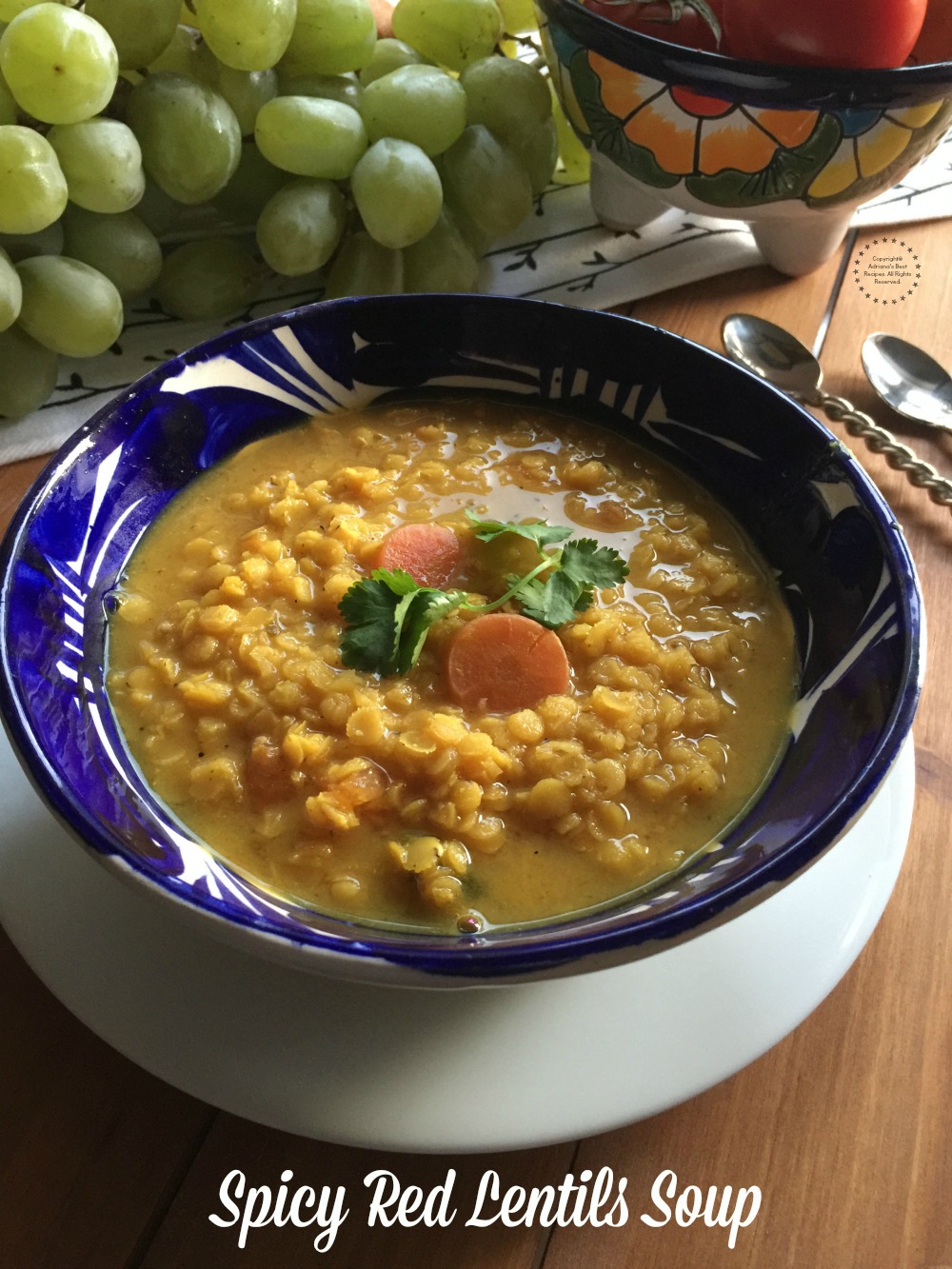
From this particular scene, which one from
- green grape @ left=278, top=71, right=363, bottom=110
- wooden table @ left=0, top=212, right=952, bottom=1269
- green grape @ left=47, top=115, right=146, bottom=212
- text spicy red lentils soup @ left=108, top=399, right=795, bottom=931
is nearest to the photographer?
wooden table @ left=0, top=212, right=952, bottom=1269

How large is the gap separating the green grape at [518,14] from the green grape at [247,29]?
0.61 metres

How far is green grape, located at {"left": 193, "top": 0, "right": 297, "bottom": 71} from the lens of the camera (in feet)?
6.36

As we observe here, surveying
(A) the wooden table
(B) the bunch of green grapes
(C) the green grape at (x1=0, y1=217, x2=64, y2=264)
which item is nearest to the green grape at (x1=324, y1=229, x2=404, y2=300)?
(B) the bunch of green grapes

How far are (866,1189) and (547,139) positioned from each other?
203cm

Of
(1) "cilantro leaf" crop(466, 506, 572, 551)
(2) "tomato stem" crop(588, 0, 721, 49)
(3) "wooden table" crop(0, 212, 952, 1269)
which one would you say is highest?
(2) "tomato stem" crop(588, 0, 721, 49)

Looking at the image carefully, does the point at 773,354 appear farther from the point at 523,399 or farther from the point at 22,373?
the point at 22,373

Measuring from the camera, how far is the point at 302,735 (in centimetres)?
145

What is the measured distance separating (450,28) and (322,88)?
1.16 feet

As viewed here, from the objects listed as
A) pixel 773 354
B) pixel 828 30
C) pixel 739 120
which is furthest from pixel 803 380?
pixel 828 30

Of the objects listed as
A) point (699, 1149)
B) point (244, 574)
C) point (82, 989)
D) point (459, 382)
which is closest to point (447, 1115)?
point (699, 1149)

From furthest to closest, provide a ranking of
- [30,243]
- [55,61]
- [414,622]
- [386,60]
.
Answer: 1. [386,60]
2. [30,243]
3. [55,61]
4. [414,622]

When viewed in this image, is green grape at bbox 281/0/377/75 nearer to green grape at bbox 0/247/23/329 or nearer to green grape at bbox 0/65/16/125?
green grape at bbox 0/65/16/125

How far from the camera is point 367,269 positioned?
2.21 metres

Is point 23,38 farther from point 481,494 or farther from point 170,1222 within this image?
point 170,1222
